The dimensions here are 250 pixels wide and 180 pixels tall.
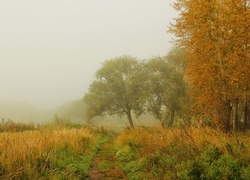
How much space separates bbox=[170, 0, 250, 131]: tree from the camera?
12523mm

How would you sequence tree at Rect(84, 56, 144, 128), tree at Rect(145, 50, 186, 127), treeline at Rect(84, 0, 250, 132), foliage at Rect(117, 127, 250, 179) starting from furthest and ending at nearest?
tree at Rect(84, 56, 144, 128), tree at Rect(145, 50, 186, 127), treeline at Rect(84, 0, 250, 132), foliage at Rect(117, 127, 250, 179)

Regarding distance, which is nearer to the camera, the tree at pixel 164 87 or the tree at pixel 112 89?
the tree at pixel 164 87

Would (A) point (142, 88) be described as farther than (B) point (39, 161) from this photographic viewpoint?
Yes

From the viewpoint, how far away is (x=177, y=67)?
31297 millimetres

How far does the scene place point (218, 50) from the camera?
13.8 metres

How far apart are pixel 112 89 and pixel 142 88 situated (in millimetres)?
6242

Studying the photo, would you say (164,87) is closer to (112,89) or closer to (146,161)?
(112,89)

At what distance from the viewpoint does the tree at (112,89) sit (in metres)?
35.9

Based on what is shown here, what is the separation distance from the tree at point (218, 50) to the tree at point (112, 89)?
1990 centimetres

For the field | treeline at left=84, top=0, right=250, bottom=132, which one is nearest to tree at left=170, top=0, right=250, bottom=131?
treeline at left=84, top=0, right=250, bottom=132

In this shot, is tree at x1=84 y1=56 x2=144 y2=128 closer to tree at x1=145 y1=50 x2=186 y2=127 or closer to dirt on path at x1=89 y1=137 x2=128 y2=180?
tree at x1=145 y1=50 x2=186 y2=127

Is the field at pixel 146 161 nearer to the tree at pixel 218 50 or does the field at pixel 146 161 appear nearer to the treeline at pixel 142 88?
the tree at pixel 218 50

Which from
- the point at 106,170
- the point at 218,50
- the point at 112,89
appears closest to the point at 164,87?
the point at 112,89

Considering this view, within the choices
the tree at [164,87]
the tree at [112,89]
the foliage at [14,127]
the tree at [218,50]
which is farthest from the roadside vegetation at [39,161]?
the tree at [112,89]
